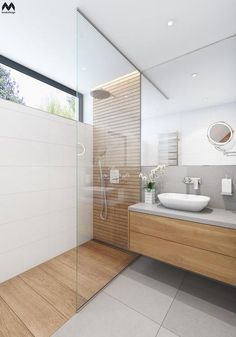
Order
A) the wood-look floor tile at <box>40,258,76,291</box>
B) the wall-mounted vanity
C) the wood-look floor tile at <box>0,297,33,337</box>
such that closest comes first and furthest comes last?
the wood-look floor tile at <box>0,297,33,337</box>, the wall-mounted vanity, the wood-look floor tile at <box>40,258,76,291</box>

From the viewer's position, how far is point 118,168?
2.28 m

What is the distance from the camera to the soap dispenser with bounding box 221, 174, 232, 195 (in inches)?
71.2

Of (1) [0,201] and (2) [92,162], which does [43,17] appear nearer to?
(2) [92,162]

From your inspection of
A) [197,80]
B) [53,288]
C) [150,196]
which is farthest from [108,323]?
[197,80]

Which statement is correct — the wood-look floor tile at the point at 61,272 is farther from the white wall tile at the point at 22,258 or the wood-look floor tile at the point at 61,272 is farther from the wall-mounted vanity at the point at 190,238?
the wall-mounted vanity at the point at 190,238

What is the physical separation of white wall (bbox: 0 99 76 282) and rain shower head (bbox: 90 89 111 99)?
2.12 feet

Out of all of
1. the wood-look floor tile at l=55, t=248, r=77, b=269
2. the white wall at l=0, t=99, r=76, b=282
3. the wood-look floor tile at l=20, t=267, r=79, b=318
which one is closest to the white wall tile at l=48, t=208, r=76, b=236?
the white wall at l=0, t=99, r=76, b=282

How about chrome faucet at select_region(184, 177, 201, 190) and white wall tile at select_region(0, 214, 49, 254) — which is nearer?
white wall tile at select_region(0, 214, 49, 254)

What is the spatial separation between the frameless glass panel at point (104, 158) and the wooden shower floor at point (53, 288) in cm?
1

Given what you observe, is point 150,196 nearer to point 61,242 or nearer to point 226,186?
point 226,186

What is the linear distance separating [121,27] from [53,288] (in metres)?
2.73

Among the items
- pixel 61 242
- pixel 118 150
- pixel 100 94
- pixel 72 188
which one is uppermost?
pixel 100 94

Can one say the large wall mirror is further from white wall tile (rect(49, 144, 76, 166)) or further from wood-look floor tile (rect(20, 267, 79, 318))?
wood-look floor tile (rect(20, 267, 79, 318))

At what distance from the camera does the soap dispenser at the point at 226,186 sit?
1.81 m
